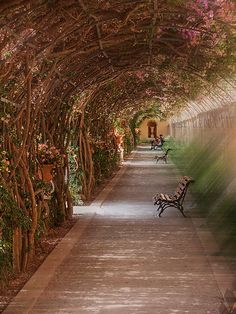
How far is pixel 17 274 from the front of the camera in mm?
7059

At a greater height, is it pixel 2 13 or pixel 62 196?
pixel 2 13

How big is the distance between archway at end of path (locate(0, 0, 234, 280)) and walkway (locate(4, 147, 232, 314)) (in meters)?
0.53

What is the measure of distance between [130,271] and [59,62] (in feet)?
10.8

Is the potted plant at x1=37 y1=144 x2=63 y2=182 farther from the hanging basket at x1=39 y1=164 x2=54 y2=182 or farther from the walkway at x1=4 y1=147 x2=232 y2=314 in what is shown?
the walkway at x1=4 y1=147 x2=232 y2=314

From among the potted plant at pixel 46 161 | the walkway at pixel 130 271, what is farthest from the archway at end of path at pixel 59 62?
the walkway at pixel 130 271

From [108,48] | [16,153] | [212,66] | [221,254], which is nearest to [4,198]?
[16,153]

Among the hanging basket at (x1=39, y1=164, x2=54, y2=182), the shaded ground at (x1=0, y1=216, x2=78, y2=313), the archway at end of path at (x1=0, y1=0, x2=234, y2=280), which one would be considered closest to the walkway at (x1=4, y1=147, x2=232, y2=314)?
the shaded ground at (x1=0, y1=216, x2=78, y2=313)

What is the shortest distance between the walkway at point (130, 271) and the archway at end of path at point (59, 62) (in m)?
0.53

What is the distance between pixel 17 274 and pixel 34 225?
0.70 metres

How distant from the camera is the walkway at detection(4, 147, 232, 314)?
5777 millimetres

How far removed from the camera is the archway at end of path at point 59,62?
22.2 feet

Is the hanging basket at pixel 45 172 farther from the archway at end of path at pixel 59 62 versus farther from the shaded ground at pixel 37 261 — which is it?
the shaded ground at pixel 37 261

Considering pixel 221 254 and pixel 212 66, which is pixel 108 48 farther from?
pixel 221 254

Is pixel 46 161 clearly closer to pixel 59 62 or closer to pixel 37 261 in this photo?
pixel 59 62
